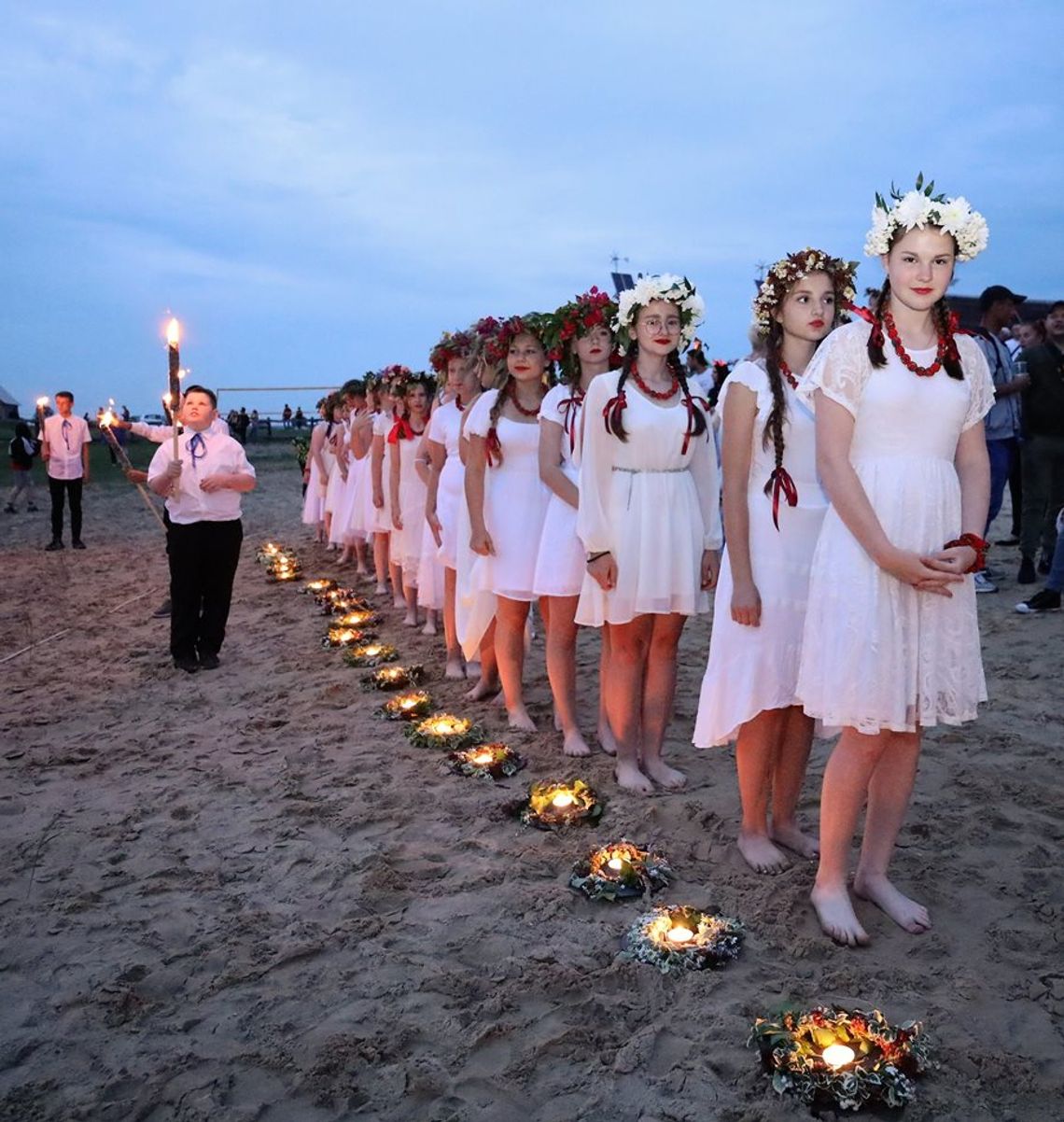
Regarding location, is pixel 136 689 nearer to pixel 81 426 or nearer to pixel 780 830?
pixel 780 830

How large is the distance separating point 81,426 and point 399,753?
37.2 feet

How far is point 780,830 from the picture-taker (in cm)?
425

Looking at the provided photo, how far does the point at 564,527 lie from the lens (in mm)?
5398

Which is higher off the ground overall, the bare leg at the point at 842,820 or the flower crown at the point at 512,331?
the flower crown at the point at 512,331

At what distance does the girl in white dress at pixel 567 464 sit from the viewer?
5.21m

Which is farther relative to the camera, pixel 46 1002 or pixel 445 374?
pixel 445 374

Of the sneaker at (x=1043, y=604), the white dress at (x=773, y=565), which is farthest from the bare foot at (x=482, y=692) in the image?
the sneaker at (x=1043, y=604)

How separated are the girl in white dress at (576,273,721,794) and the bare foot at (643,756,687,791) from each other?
5.0 inches

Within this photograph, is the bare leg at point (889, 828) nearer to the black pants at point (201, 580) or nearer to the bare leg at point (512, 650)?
the bare leg at point (512, 650)

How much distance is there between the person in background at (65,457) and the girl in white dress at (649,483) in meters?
11.7

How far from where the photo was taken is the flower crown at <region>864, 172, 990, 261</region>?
315cm

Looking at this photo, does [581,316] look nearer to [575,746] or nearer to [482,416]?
[482,416]

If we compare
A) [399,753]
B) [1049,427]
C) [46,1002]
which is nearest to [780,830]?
[399,753]

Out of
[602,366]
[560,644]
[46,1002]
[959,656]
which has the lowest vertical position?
[46,1002]
